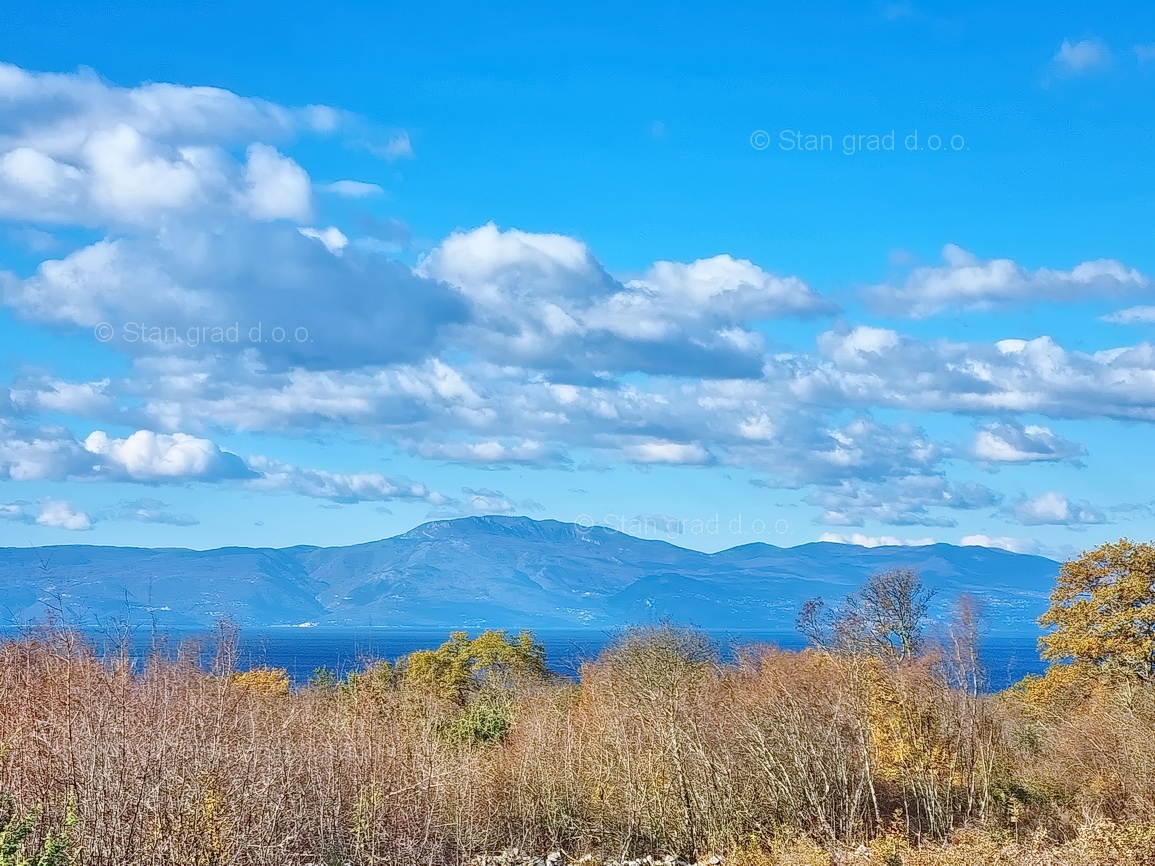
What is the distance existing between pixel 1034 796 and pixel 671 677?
330 inches

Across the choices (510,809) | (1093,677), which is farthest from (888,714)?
(1093,677)

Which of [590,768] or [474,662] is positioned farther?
[474,662]

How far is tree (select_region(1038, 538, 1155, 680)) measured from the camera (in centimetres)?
3766

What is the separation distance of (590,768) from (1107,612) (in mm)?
25698

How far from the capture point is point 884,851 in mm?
17969

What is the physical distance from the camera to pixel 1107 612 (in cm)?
3903

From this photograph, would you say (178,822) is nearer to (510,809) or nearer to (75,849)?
(75,849)

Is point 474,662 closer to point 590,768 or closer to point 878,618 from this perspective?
point 878,618

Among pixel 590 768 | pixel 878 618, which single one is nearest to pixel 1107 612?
pixel 878 618

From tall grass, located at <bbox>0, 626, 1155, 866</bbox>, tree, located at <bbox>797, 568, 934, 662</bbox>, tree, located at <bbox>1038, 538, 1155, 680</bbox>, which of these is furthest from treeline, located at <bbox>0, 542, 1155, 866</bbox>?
tree, located at <bbox>1038, 538, 1155, 680</bbox>

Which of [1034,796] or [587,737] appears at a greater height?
[587,737]

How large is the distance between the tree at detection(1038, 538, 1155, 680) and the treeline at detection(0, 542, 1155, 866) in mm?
9543

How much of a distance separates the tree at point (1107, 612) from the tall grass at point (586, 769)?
36.2 feet

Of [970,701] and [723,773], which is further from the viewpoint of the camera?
[970,701]
